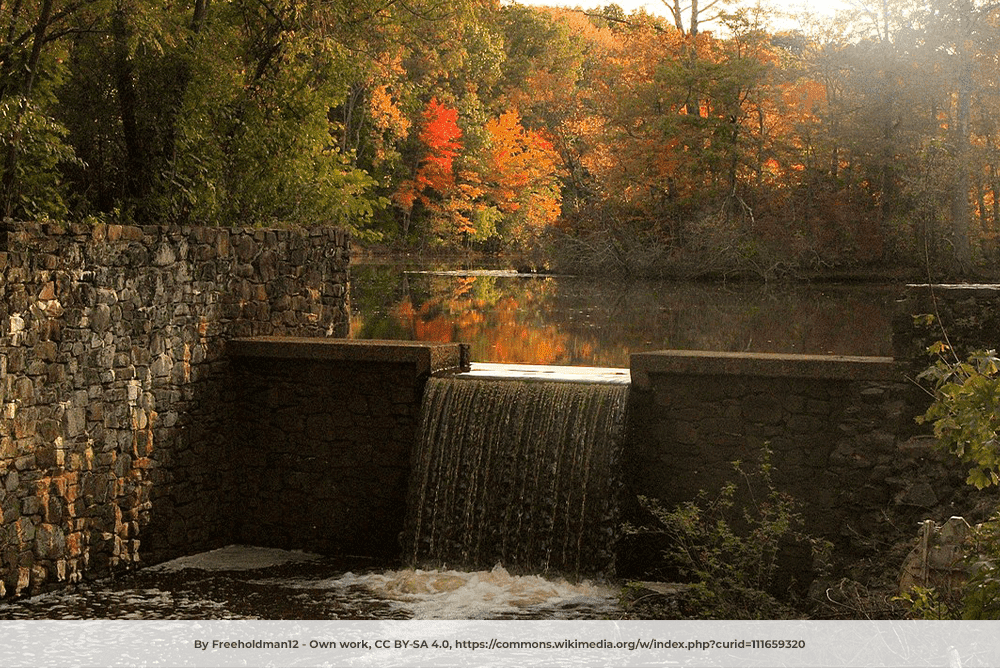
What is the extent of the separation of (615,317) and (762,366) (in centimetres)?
961

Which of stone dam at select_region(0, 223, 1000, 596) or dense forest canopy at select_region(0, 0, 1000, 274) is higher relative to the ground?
dense forest canopy at select_region(0, 0, 1000, 274)

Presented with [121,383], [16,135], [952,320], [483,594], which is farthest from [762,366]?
[16,135]

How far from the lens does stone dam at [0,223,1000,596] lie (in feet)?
26.6

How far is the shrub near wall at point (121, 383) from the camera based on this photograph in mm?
8039

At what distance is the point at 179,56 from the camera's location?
11250 mm

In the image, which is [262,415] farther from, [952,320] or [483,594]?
[952,320]

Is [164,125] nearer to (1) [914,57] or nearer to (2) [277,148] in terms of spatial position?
(2) [277,148]

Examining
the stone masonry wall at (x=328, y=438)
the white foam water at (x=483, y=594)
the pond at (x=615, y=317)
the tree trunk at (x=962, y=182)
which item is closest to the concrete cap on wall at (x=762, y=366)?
the white foam water at (x=483, y=594)

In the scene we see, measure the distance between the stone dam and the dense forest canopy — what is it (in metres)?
1.22

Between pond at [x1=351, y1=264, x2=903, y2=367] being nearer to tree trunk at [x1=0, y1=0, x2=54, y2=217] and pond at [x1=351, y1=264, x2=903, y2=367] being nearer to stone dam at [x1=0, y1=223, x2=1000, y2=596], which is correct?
stone dam at [x1=0, y1=223, x2=1000, y2=596]

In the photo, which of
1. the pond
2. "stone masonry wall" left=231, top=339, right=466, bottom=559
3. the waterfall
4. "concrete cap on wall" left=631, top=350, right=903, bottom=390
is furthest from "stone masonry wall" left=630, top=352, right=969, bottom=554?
the pond

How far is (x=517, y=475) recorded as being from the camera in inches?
354

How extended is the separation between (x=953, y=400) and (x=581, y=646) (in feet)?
8.87

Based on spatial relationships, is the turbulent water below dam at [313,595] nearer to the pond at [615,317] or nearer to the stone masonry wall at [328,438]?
the stone masonry wall at [328,438]
